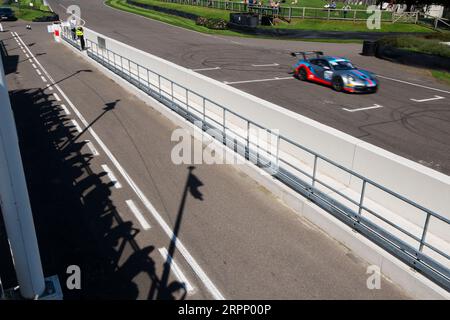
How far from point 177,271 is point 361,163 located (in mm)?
5090

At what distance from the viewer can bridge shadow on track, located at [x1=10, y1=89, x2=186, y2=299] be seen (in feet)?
22.8

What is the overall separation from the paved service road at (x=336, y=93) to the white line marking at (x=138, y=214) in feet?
27.6

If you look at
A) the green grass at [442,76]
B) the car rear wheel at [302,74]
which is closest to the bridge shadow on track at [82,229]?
the car rear wheel at [302,74]

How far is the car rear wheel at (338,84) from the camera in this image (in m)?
19.1

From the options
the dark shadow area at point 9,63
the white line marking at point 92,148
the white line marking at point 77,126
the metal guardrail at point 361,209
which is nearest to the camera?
the metal guardrail at point 361,209

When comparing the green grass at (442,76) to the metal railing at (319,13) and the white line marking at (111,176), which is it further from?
the metal railing at (319,13)

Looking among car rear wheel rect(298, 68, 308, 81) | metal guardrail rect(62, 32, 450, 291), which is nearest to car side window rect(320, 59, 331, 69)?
car rear wheel rect(298, 68, 308, 81)

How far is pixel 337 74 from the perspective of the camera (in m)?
19.3

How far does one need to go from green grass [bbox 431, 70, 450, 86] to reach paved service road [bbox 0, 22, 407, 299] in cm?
1723

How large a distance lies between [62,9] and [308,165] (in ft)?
226

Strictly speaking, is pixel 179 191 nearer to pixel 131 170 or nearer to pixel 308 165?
pixel 131 170

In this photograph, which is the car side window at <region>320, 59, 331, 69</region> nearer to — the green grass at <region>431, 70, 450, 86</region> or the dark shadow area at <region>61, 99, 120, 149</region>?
the green grass at <region>431, 70, 450, 86</region>

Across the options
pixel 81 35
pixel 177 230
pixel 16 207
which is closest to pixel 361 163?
pixel 177 230

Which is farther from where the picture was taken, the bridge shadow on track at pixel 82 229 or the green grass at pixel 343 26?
the green grass at pixel 343 26
